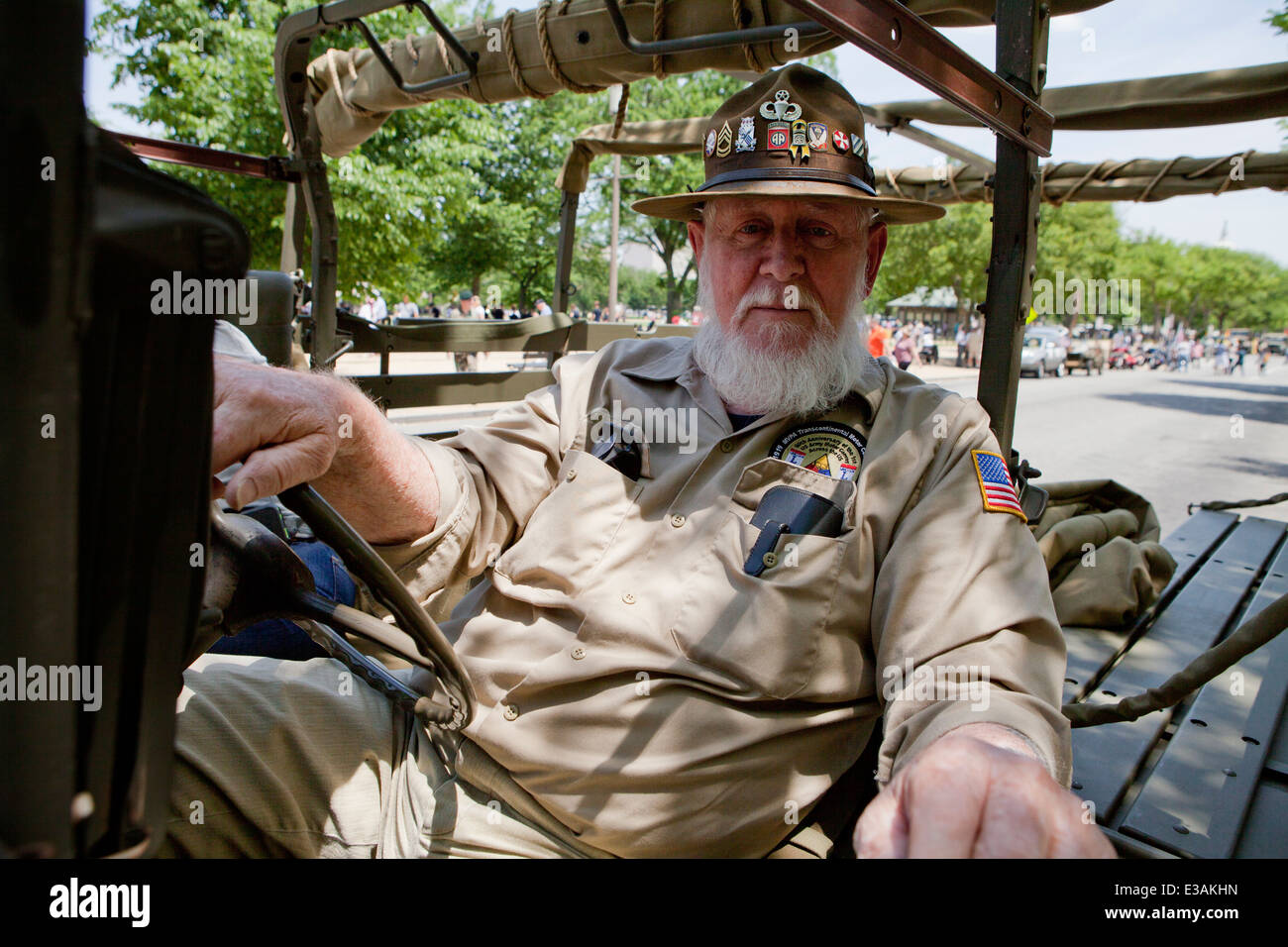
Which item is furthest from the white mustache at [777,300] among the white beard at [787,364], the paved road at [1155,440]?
the paved road at [1155,440]

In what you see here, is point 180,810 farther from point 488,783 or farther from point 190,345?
point 190,345

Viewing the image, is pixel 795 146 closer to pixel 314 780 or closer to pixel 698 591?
pixel 698 591

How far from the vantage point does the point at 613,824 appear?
1.53m

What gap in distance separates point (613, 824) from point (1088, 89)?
294 centimetres

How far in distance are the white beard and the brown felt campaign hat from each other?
0.72ft

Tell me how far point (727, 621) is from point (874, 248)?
109 centimetres

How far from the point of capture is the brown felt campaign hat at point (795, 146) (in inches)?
76.2

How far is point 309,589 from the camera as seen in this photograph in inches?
56.0

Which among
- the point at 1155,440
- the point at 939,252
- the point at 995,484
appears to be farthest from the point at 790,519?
the point at 939,252

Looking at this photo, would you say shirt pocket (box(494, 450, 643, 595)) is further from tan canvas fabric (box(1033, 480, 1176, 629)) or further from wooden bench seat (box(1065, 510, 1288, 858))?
tan canvas fabric (box(1033, 480, 1176, 629))

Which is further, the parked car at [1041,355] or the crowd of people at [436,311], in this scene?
the parked car at [1041,355]

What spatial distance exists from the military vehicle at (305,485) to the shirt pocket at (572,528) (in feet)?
1.11

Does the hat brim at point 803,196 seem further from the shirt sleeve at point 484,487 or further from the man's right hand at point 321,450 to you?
the man's right hand at point 321,450

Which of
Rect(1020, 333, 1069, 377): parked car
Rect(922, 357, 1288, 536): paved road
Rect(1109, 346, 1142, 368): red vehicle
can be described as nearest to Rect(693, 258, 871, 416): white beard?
Rect(922, 357, 1288, 536): paved road
